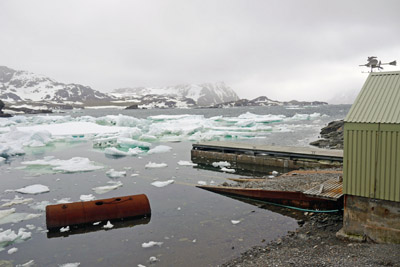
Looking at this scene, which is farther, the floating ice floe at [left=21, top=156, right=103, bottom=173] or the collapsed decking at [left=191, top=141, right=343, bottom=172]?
the floating ice floe at [left=21, top=156, right=103, bottom=173]

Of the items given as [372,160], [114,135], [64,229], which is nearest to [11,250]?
[64,229]

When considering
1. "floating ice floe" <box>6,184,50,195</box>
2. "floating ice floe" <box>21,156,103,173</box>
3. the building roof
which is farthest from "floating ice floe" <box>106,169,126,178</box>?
the building roof

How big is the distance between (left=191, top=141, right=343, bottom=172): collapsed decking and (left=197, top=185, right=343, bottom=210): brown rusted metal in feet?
18.3

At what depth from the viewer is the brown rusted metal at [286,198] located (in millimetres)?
9570

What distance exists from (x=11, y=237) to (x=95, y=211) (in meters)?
2.22

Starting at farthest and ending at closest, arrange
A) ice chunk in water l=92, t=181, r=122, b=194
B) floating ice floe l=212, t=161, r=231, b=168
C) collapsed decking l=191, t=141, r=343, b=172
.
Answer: floating ice floe l=212, t=161, r=231, b=168 → collapsed decking l=191, t=141, r=343, b=172 → ice chunk in water l=92, t=181, r=122, b=194

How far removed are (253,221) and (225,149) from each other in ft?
35.8

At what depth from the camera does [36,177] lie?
1599cm

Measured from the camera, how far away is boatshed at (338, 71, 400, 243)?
6.01 metres

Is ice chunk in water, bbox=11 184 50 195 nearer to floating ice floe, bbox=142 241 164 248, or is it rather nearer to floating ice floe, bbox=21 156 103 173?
floating ice floe, bbox=21 156 103 173

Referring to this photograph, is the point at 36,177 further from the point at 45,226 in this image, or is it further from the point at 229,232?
the point at 229,232

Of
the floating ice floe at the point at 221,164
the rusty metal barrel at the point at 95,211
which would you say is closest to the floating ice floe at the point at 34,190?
the rusty metal barrel at the point at 95,211

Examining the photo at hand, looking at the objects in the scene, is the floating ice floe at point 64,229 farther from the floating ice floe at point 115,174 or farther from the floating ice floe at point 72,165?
the floating ice floe at point 72,165

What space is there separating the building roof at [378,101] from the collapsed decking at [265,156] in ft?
29.9
